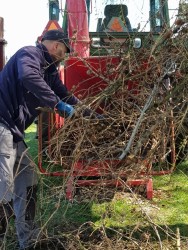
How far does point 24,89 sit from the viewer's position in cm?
318

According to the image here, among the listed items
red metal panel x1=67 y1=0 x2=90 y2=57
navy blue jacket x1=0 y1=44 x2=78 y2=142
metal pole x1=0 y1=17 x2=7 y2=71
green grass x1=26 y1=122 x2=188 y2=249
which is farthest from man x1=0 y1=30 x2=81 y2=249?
red metal panel x1=67 y1=0 x2=90 y2=57

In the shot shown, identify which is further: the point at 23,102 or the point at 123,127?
the point at 23,102

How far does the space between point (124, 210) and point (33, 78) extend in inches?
64.1

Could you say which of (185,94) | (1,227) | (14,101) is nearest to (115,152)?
(185,94)

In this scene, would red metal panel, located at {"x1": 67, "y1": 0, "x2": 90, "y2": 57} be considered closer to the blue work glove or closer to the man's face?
the man's face

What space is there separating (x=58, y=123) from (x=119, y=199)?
3.17 ft

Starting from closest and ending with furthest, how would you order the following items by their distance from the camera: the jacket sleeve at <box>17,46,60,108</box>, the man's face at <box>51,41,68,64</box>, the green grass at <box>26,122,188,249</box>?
the jacket sleeve at <box>17,46,60,108</box> → the man's face at <box>51,41,68,64</box> → the green grass at <box>26,122,188,249</box>

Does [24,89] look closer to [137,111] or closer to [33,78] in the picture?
[33,78]

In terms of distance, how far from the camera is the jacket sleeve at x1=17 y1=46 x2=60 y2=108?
3002 mm

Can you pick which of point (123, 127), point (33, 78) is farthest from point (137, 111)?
point (33, 78)

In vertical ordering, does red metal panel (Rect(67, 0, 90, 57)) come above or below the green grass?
above

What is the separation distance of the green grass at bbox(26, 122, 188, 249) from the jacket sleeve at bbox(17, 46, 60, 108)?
614mm

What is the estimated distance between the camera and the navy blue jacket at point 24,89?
302cm

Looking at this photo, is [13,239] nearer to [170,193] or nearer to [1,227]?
[1,227]
